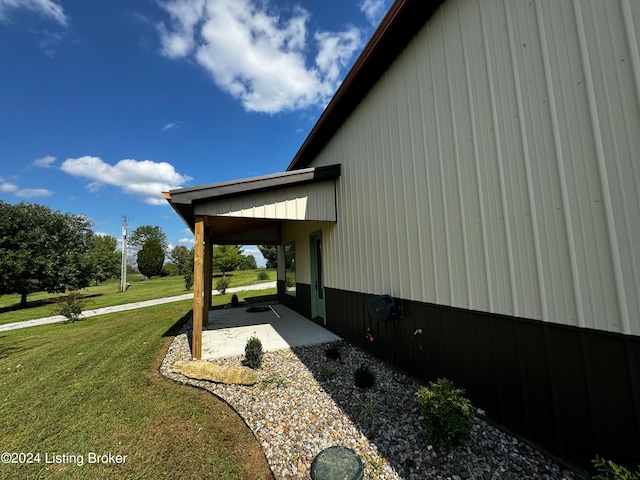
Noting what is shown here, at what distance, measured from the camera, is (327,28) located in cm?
675

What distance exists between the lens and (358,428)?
9.27 ft

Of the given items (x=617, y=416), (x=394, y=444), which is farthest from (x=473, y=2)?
(x=394, y=444)

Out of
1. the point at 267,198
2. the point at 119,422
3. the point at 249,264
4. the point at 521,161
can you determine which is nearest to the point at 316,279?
the point at 267,198

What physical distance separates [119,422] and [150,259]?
39.4m

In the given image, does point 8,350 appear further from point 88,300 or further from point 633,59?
point 88,300

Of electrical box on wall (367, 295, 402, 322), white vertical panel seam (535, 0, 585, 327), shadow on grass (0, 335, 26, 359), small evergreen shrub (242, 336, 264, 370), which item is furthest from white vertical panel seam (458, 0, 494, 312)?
shadow on grass (0, 335, 26, 359)

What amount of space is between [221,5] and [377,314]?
713 centimetres

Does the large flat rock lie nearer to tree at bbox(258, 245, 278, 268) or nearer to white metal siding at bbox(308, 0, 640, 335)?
white metal siding at bbox(308, 0, 640, 335)

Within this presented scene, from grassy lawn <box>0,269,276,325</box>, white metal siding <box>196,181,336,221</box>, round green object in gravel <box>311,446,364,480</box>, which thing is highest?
white metal siding <box>196,181,336,221</box>

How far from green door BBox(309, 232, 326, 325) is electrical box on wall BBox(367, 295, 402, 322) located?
352 cm

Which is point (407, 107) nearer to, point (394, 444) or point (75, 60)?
point (394, 444)

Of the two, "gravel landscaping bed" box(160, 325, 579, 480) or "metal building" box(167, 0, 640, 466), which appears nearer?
"metal building" box(167, 0, 640, 466)

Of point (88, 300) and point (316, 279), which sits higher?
point (316, 279)

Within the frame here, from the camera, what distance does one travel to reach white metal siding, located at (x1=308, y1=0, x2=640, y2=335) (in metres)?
1.79
